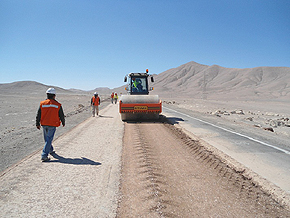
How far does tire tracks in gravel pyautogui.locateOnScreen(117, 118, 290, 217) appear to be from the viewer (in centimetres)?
331

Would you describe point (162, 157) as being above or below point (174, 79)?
below

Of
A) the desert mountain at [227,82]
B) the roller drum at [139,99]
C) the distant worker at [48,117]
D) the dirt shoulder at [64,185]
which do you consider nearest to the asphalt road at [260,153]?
the dirt shoulder at [64,185]

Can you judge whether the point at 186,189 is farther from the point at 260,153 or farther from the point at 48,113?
the point at 48,113

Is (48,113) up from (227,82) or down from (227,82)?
down

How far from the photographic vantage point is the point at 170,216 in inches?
122

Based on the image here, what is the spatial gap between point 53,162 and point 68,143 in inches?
75.7

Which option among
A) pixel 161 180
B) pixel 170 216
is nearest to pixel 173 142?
pixel 161 180

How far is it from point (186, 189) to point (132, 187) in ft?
3.36

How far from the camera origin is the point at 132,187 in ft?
13.1

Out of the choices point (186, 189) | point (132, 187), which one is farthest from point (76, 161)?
point (186, 189)

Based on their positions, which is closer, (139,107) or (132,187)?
(132,187)

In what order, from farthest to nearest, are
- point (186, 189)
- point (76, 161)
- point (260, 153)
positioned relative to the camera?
point (260, 153) < point (76, 161) < point (186, 189)

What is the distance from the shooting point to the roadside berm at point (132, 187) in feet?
10.8

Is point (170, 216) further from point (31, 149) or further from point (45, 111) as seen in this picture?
point (31, 149)
